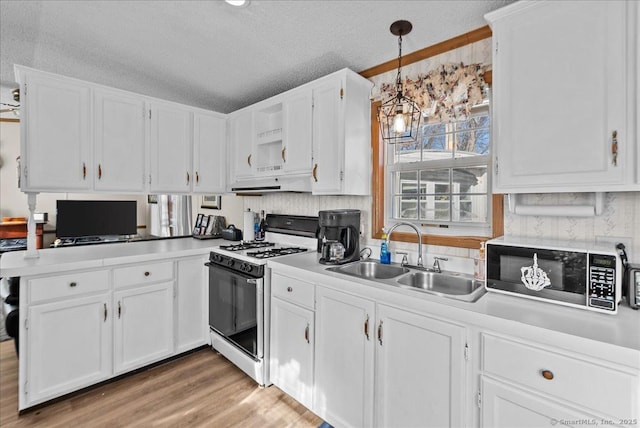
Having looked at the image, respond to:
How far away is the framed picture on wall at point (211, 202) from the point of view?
3.57 metres

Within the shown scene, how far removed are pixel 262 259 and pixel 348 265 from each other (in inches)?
25.0

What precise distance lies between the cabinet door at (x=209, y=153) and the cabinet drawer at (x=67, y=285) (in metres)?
1.20

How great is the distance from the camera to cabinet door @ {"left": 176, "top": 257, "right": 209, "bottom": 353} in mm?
2713

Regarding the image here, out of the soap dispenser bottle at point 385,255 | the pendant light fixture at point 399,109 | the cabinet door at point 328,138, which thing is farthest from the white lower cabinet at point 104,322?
the pendant light fixture at point 399,109

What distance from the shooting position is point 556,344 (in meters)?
1.11

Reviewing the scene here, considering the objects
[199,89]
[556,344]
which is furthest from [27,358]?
[556,344]

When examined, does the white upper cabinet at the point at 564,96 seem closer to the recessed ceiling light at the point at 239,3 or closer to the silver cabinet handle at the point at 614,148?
the silver cabinet handle at the point at 614,148

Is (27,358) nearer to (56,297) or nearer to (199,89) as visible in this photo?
(56,297)

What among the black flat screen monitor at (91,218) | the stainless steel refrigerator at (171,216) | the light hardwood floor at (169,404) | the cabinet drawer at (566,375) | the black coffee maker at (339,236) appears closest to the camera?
the cabinet drawer at (566,375)

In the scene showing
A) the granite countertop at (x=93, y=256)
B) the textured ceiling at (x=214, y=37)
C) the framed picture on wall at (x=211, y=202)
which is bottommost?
the granite countertop at (x=93, y=256)

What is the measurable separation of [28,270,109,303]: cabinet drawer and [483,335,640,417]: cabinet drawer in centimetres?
249

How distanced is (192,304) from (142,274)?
53 centimetres

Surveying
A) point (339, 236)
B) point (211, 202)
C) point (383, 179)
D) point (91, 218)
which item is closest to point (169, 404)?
point (339, 236)

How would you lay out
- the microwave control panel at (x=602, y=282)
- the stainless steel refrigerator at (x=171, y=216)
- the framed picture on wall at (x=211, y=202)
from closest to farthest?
the microwave control panel at (x=602, y=282), the stainless steel refrigerator at (x=171, y=216), the framed picture on wall at (x=211, y=202)
